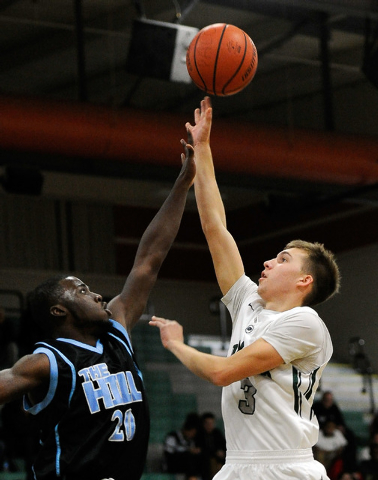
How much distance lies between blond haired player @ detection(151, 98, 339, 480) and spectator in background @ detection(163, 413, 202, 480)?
323 inches

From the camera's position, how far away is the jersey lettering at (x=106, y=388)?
365 cm

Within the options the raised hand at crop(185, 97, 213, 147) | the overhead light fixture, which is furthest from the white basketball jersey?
the overhead light fixture

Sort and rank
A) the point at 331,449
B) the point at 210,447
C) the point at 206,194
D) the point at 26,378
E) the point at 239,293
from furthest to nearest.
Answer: the point at 331,449
the point at 210,447
the point at 206,194
the point at 239,293
the point at 26,378

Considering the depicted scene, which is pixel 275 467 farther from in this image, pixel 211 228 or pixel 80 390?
pixel 211 228

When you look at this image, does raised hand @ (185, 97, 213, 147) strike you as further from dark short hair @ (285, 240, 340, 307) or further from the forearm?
dark short hair @ (285, 240, 340, 307)

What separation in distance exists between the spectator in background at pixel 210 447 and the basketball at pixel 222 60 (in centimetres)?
765

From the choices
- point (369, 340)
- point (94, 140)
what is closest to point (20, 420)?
point (94, 140)

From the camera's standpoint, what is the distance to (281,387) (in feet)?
12.7

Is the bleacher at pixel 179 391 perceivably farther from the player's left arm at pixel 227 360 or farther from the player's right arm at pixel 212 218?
the player's left arm at pixel 227 360

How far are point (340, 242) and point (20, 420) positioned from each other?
10.9m

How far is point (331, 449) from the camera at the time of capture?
13.2 meters

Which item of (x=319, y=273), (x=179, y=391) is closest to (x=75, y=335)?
(x=319, y=273)

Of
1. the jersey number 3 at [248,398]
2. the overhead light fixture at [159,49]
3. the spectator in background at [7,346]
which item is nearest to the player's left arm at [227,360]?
the jersey number 3 at [248,398]

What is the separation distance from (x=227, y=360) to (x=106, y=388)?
53 cm
